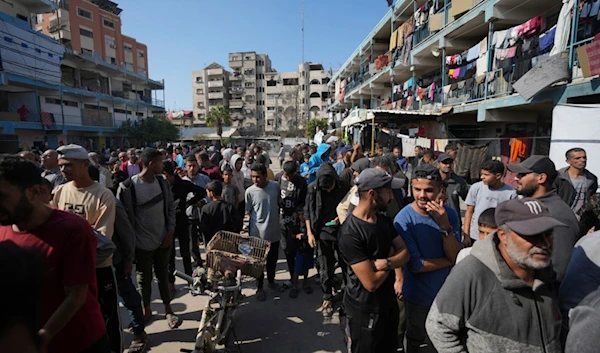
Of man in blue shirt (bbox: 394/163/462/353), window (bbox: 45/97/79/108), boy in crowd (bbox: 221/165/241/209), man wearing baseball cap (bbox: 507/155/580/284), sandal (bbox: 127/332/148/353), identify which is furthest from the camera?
window (bbox: 45/97/79/108)

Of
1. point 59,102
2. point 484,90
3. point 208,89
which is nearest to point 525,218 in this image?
point 484,90

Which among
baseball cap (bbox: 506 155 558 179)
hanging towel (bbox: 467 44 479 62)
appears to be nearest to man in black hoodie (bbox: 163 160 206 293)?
baseball cap (bbox: 506 155 558 179)

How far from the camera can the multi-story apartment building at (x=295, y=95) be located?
218 ft

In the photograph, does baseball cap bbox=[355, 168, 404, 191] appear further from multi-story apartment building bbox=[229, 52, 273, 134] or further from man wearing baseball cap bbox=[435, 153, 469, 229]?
multi-story apartment building bbox=[229, 52, 273, 134]

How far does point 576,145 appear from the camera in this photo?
6934 mm

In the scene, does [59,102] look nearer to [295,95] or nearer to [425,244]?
[425,244]

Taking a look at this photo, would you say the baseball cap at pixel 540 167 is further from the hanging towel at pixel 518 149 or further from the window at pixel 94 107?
the window at pixel 94 107

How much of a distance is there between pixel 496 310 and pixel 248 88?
73.3 m

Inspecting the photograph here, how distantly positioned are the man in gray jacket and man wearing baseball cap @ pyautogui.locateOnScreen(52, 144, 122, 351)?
782 mm

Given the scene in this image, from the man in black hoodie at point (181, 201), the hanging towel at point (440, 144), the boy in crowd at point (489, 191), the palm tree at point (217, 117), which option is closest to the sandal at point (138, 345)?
the man in black hoodie at point (181, 201)

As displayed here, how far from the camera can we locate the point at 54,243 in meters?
1.77

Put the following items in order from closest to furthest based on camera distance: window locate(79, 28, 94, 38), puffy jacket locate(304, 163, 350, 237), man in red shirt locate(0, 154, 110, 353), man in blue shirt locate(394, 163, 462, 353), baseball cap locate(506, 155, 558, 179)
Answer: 1. man in red shirt locate(0, 154, 110, 353)
2. man in blue shirt locate(394, 163, 462, 353)
3. baseball cap locate(506, 155, 558, 179)
4. puffy jacket locate(304, 163, 350, 237)
5. window locate(79, 28, 94, 38)

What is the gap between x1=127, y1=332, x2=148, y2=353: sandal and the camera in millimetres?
3352

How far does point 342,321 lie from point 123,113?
4131 cm
